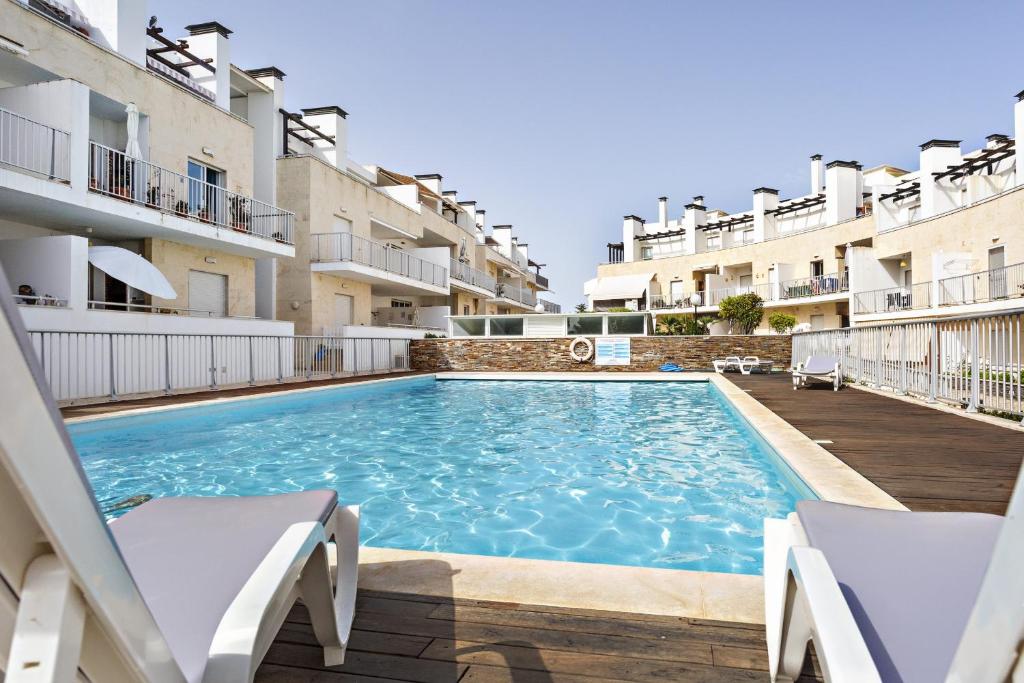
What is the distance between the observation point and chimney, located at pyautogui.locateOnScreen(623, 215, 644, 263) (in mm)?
47094

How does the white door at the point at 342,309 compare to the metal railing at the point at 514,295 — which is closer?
the white door at the point at 342,309

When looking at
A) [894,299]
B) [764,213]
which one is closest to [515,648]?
[894,299]

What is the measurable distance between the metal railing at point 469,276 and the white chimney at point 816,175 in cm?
2371

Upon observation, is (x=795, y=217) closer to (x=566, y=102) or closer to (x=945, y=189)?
(x=945, y=189)

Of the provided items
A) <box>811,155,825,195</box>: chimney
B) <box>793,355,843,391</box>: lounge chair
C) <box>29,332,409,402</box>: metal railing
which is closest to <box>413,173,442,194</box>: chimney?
<box>29,332,409,402</box>: metal railing

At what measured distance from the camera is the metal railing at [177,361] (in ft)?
→ 34.1

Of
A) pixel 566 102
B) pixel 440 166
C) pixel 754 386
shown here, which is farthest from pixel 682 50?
pixel 440 166

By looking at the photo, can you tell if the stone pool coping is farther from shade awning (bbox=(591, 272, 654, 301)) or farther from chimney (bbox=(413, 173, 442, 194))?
shade awning (bbox=(591, 272, 654, 301))

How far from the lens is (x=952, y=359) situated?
855 centimetres

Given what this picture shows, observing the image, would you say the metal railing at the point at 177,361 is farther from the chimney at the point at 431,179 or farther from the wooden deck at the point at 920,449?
the chimney at the point at 431,179

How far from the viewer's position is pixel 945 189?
1092 inches

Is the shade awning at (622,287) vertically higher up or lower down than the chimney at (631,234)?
lower down

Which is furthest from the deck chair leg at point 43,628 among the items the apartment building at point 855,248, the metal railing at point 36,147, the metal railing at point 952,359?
the apartment building at point 855,248

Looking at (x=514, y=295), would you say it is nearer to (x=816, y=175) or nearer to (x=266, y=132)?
(x=266, y=132)
